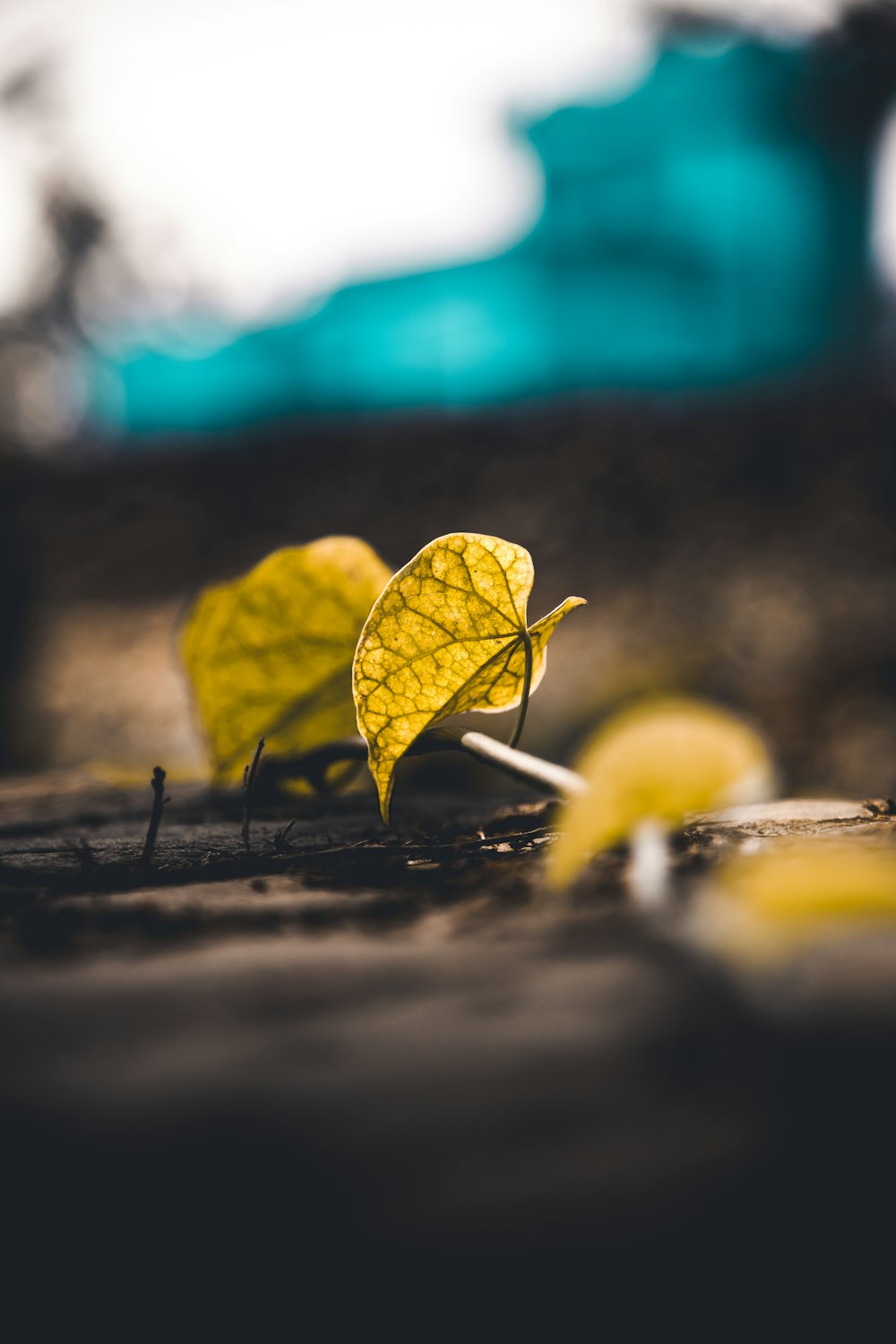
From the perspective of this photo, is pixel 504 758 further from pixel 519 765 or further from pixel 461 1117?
pixel 461 1117

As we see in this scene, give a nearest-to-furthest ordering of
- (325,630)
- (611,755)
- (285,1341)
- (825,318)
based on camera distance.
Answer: (285,1341), (611,755), (325,630), (825,318)

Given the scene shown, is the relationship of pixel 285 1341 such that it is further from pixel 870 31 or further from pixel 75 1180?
pixel 870 31

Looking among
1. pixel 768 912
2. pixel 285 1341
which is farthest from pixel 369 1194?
pixel 768 912

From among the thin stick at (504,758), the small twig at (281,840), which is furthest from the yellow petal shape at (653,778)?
the small twig at (281,840)

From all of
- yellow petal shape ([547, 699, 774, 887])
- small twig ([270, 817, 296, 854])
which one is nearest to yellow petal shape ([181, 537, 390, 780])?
small twig ([270, 817, 296, 854])

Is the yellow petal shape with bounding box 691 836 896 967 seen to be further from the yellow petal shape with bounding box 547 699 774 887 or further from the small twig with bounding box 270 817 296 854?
the small twig with bounding box 270 817 296 854

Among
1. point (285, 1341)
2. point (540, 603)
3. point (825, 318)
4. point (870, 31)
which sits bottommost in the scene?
point (285, 1341)
